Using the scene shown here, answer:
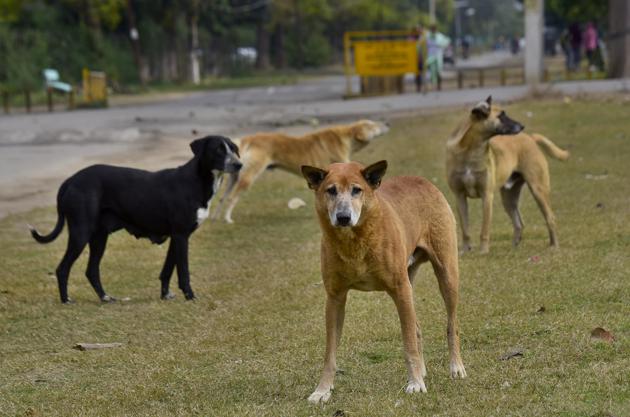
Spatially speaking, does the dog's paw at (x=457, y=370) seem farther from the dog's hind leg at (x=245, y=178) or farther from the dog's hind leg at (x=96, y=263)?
the dog's hind leg at (x=245, y=178)

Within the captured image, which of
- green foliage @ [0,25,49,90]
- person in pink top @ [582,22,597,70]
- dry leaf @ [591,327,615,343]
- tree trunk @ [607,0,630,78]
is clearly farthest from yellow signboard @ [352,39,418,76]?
dry leaf @ [591,327,615,343]

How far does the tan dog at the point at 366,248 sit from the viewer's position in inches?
219

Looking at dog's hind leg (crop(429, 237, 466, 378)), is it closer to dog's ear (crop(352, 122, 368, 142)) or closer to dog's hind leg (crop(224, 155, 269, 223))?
dog's hind leg (crop(224, 155, 269, 223))

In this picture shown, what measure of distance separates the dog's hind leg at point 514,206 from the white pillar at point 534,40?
22072 mm

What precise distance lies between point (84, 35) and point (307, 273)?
46666 mm

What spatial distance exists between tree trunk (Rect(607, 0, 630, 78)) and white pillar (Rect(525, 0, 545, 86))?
199 cm

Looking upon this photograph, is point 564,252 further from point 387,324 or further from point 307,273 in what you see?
point 387,324

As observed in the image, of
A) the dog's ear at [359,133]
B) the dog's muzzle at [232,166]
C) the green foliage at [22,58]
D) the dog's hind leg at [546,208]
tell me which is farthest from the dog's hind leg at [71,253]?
the green foliage at [22,58]

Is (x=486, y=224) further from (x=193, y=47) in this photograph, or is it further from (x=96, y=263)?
(x=193, y=47)

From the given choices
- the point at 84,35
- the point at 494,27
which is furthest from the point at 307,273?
the point at 494,27

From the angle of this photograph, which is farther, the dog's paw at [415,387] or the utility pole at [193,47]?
the utility pole at [193,47]

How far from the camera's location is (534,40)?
110ft

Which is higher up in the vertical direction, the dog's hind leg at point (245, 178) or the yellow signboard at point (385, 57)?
the yellow signboard at point (385, 57)

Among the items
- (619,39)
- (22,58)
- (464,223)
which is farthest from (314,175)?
(22,58)
